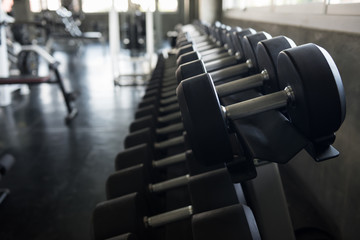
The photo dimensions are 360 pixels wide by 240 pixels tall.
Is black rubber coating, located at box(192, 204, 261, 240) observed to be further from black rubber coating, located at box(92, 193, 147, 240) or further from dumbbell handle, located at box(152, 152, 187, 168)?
dumbbell handle, located at box(152, 152, 187, 168)

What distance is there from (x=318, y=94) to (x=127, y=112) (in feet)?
8.40

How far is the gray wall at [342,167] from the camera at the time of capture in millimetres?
846

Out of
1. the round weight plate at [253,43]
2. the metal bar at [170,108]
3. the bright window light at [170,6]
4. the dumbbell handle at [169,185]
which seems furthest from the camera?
the bright window light at [170,6]

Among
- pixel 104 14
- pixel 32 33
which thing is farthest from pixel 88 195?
pixel 104 14

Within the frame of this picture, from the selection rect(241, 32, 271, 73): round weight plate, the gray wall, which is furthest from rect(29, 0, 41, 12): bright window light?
rect(241, 32, 271, 73): round weight plate

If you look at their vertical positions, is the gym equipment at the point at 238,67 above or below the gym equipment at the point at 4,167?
above

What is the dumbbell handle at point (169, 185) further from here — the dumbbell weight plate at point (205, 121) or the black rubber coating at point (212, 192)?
the dumbbell weight plate at point (205, 121)

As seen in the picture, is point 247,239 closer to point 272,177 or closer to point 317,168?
point 272,177

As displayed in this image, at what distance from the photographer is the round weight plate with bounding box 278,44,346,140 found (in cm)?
49

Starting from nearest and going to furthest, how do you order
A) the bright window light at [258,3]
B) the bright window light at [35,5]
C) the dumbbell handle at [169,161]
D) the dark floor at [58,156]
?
the dumbbell handle at [169,161]
the dark floor at [58,156]
the bright window light at [258,3]
the bright window light at [35,5]

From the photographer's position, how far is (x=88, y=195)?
158 cm

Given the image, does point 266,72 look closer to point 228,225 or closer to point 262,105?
point 262,105

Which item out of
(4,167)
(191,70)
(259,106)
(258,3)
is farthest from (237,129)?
(258,3)

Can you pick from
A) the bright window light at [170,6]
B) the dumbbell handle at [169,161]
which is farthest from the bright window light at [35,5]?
the dumbbell handle at [169,161]
